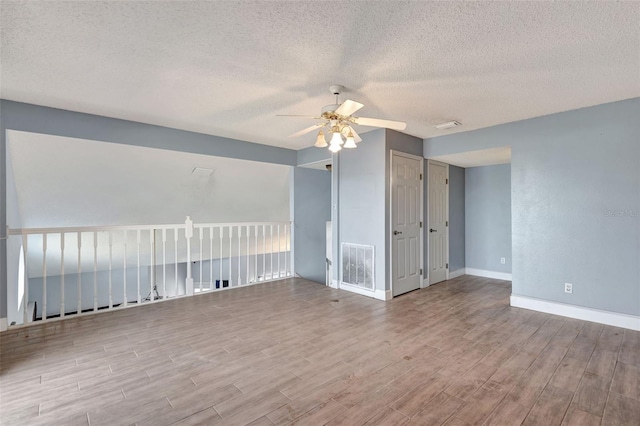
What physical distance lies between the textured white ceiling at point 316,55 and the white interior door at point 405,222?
1.16 m

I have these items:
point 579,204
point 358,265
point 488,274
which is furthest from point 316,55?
point 488,274

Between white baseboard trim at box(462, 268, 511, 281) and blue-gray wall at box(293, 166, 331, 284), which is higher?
blue-gray wall at box(293, 166, 331, 284)

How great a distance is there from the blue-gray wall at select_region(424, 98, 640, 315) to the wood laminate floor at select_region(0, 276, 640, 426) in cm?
47

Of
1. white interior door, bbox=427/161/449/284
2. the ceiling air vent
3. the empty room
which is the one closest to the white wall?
the empty room

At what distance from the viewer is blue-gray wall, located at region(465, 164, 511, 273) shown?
523 centimetres

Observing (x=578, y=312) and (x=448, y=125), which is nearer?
(x=578, y=312)

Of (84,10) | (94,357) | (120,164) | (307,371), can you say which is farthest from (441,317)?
(120,164)

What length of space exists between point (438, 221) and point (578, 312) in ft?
7.32

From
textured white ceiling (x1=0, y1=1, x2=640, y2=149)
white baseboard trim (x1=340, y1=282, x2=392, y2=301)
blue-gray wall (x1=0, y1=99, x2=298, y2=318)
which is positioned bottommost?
white baseboard trim (x1=340, y1=282, x2=392, y2=301)

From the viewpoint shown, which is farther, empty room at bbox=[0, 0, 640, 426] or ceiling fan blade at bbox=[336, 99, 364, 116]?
ceiling fan blade at bbox=[336, 99, 364, 116]

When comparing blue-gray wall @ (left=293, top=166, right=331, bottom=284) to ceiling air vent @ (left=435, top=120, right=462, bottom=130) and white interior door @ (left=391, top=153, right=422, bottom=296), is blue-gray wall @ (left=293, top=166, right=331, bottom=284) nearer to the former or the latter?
white interior door @ (left=391, top=153, right=422, bottom=296)

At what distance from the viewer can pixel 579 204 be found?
3.34 metres

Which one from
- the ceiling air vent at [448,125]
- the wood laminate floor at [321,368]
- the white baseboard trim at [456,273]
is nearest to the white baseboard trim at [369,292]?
the wood laminate floor at [321,368]

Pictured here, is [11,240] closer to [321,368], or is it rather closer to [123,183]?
[123,183]
